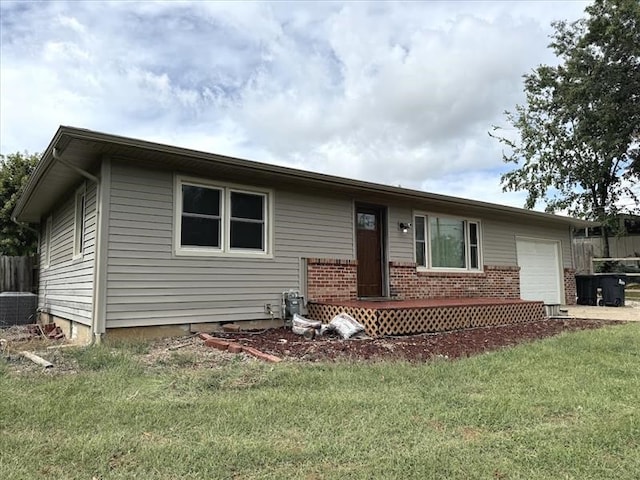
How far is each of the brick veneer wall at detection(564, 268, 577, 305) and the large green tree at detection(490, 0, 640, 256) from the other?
29.7ft

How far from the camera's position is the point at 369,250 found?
1037 cm

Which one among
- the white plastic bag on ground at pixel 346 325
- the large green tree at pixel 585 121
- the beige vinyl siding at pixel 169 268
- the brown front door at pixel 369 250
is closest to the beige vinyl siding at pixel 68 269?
the beige vinyl siding at pixel 169 268

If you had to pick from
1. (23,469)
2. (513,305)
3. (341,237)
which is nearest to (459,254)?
(513,305)

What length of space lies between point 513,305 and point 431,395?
6.42 meters

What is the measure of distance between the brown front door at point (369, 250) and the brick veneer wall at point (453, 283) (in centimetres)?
33

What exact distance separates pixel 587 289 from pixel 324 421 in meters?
14.6

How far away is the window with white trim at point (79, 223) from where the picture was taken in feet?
28.2

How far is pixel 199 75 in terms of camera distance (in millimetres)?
12461

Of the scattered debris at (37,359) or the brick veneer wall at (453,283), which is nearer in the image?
the scattered debris at (37,359)

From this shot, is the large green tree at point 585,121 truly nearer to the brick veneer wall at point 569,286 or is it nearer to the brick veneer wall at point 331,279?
the brick veneer wall at point 569,286

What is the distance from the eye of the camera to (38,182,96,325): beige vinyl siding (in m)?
7.52

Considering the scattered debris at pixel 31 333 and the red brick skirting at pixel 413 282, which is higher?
the red brick skirting at pixel 413 282

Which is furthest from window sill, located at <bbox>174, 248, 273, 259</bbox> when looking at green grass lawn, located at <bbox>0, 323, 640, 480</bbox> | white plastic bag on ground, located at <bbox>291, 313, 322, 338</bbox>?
green grass lawn, located at <bbox>0, 323, 640, 480</bbox>

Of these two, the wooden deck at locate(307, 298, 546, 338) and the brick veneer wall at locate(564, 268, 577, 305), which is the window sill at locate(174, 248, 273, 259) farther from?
the brick veneer wall at locate(564, 268, 577, 305)
